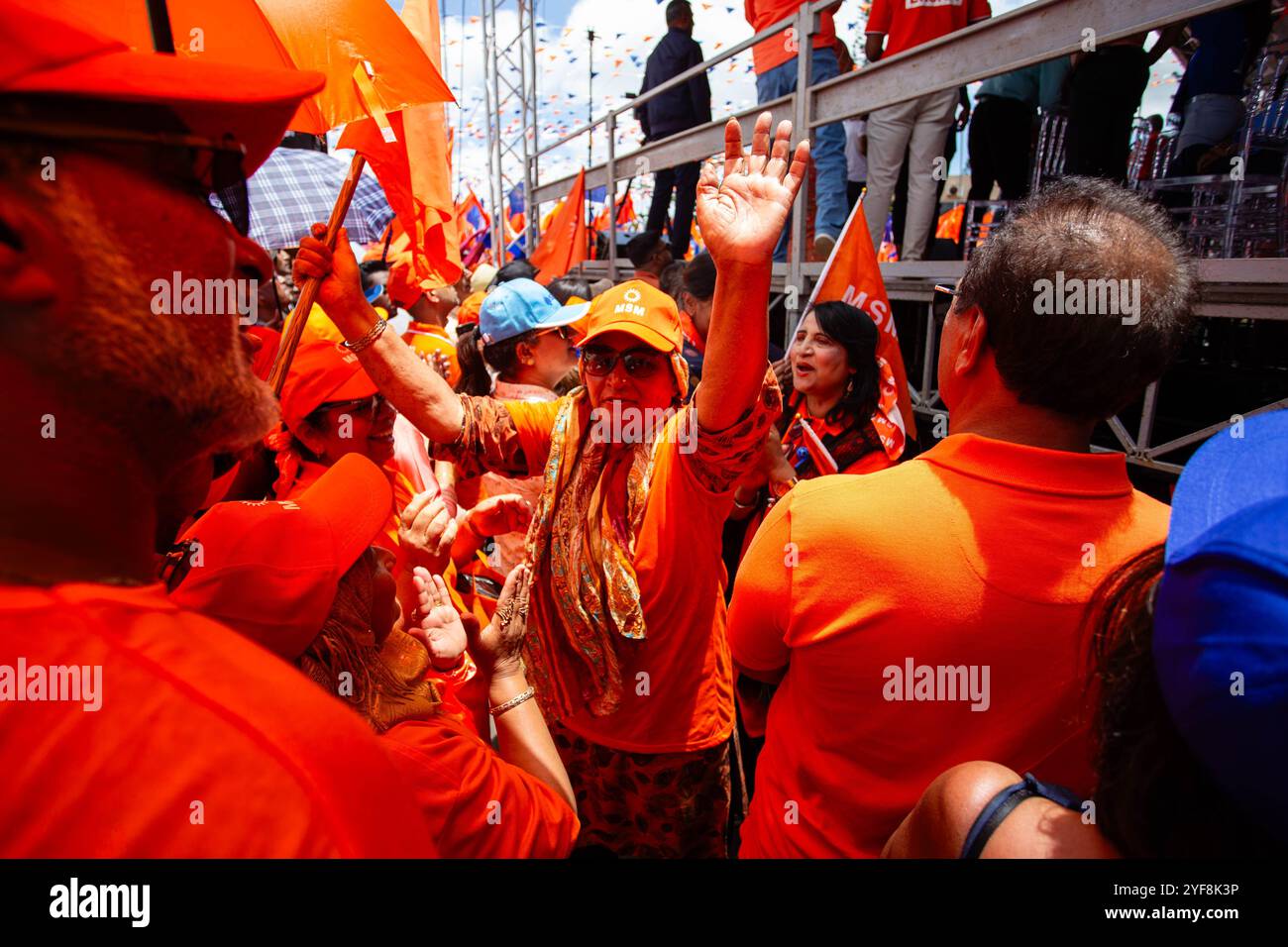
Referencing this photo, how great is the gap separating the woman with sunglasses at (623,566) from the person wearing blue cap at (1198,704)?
122cm

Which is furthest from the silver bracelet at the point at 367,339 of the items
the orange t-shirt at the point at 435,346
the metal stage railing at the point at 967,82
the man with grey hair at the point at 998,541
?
the orange t-shirt at the point at 435,346

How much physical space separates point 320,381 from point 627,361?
3.18ft

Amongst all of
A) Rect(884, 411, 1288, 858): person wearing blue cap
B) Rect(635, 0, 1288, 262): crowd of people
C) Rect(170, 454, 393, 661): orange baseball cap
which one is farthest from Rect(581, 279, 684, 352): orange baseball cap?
Rect(635, 0, 1288, 262): crowd of people

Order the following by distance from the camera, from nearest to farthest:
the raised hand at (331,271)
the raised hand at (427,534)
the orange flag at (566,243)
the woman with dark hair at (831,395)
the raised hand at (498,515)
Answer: the raised hand at (427,534) < the raised hand at (331,271) < the raised hand at (498,515) < the woman with dark hair at (831,395) < the orange flag at (566,243)

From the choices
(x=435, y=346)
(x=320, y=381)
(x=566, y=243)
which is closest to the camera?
(x=320, y=381)

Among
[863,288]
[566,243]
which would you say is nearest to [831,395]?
[863,288]

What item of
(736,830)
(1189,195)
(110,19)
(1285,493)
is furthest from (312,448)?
(1189,195)

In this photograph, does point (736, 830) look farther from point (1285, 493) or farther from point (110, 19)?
point (110, 19)

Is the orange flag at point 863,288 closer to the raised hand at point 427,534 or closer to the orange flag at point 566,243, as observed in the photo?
the raised hand at point 427,534

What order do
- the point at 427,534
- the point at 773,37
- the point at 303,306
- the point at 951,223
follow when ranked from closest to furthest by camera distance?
the point at 427,534 → the point at 303,306 → the point at 773,37 → the point at 951,223

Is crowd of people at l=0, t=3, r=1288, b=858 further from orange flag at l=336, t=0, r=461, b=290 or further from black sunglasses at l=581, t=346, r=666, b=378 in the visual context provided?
orange flag at l=336, t=0, r=461, b=290

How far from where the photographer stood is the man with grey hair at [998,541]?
117cm

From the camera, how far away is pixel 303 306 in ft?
6.55

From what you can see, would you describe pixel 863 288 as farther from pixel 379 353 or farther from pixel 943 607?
pixel 943 607
